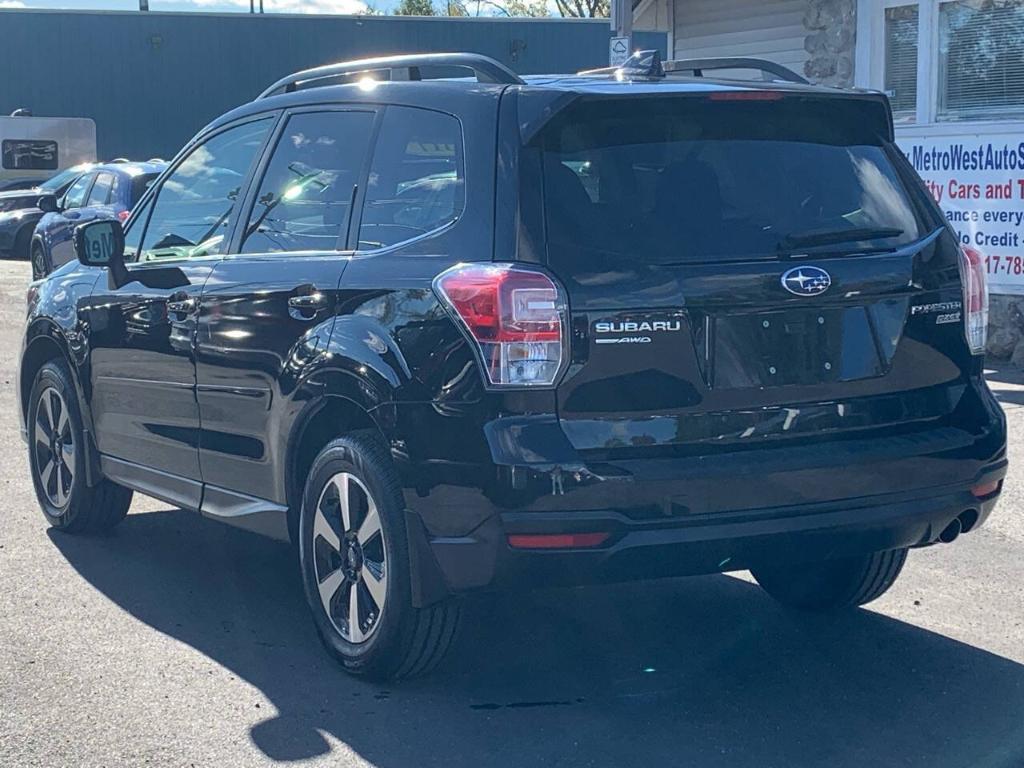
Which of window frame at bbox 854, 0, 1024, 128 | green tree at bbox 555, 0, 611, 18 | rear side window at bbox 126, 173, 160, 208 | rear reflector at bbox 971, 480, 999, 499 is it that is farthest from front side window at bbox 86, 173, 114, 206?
green tree at bbox 555, 0, 611, 18

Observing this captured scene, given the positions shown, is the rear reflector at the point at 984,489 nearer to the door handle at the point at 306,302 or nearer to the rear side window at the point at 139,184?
the door handle at the point at 306,302

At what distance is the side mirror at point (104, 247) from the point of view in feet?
20.4

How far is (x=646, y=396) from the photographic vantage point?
13.9 ft

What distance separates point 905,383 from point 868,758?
1108 mm

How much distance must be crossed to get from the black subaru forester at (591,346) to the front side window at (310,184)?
0.6 inches

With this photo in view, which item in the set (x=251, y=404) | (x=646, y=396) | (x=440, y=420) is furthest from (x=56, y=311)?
(x=646, y=396)

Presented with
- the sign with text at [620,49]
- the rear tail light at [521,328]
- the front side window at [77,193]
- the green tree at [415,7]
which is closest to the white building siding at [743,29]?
the sign with text at [620,49]

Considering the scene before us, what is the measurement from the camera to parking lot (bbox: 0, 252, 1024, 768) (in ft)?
14.2

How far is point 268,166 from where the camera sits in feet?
18.3

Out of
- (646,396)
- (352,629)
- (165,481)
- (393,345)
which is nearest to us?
(646,396)

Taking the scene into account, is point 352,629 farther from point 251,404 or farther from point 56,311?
point 56,311

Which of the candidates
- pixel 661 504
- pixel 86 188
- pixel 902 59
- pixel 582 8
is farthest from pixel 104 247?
pixel 582 8

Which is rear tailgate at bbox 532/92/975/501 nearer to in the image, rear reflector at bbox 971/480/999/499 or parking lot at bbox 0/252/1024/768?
rear reflector at bbox 971/480/999/499

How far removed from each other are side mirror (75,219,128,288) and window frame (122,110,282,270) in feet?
0.18
